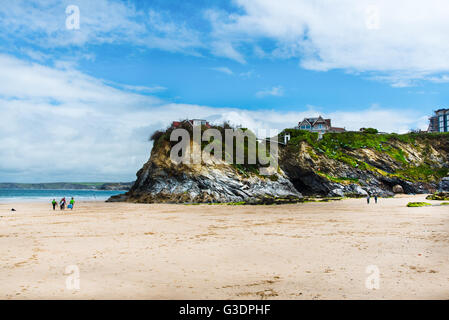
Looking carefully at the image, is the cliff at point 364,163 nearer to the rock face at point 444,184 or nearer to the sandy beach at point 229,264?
the rock face at point 444,184

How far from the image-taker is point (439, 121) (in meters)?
163

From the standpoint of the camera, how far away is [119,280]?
31.3 feet

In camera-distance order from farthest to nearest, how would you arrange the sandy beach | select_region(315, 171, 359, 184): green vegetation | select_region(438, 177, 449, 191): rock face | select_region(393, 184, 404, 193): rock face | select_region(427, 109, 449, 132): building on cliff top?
select_region(427, 109, 449, 132): building on cliff top, select_region(438, 177, 449, 191): rock face, select_region(393, 184, 404, 193): rock face, select_region(315, 171, 359, 184): green vegetation, the sandy beach

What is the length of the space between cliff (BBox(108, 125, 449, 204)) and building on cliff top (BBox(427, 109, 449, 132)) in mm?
87091

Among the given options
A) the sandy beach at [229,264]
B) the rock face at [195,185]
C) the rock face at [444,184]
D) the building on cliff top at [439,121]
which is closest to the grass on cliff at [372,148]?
the rock face at [444,184]

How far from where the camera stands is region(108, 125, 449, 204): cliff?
57094 mm

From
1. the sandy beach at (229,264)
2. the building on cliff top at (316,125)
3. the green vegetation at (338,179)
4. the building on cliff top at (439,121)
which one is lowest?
the sandy beach at (229,264)

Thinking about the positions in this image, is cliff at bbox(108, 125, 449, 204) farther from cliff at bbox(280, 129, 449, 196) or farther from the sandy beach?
the sandy beach

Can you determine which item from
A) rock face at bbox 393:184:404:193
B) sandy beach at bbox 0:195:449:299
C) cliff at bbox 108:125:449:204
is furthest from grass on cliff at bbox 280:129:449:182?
sandy beach at bbox 0:195:449:299

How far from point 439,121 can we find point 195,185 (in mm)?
Answer: 157421

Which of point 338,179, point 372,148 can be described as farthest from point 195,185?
point 372,148

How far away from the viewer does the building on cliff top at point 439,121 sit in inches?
6280

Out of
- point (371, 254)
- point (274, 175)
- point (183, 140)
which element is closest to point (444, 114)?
point (274, 175)

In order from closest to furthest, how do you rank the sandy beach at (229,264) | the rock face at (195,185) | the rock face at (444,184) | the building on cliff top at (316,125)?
the sandy beach at (229,264)
the rock face at (195,185)
the rock face at (444,184)
the building on cliff top at (316,125)
